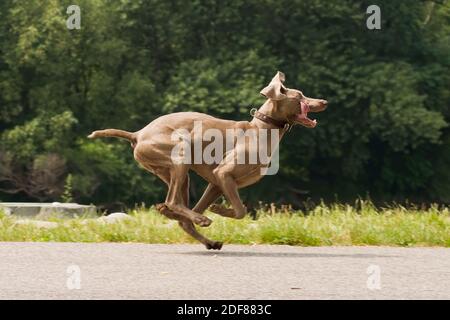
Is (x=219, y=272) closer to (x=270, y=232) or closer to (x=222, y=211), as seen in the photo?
(x=222, y=211)

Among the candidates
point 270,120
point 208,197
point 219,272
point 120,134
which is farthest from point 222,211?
point 219,272

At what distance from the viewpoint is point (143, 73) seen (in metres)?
39.1

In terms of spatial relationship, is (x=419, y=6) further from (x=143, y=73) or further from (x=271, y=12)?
(x=143, y=73)

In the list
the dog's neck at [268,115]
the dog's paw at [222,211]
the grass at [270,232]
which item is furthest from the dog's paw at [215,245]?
the dog's neck at [268,115]

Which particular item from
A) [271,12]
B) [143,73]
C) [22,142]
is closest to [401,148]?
[271,12]

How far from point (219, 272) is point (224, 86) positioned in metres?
26.2

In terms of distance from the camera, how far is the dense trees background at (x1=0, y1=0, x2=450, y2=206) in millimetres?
36281

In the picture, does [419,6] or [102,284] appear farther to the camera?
[419,6]

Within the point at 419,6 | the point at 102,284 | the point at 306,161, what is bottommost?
the point at 306,161

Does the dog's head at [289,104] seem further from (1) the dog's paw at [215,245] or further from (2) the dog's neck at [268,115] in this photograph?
(1) the dog's paw at [215,245]

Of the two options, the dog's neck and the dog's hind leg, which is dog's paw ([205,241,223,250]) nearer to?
the dog's hind leg

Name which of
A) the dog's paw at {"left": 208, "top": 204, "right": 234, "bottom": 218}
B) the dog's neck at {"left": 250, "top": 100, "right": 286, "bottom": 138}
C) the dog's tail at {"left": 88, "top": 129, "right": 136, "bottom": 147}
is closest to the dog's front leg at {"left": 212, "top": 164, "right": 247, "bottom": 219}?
the dog's paw at {"left": 208, "top": 204, "right": 234, "bottom": 218}

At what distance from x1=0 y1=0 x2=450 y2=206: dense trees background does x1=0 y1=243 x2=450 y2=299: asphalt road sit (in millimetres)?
22623

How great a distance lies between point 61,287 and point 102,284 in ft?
1.29
